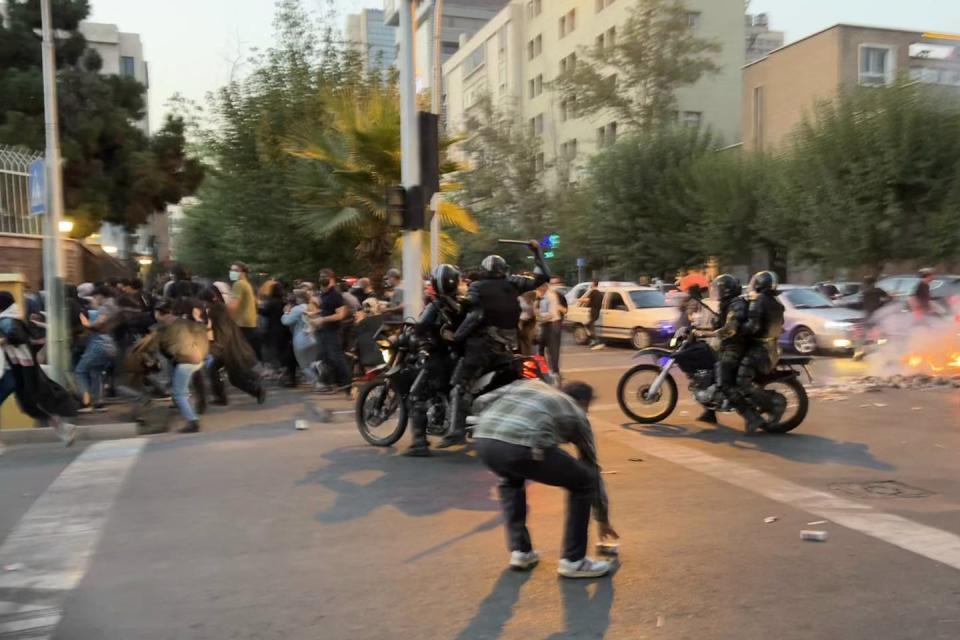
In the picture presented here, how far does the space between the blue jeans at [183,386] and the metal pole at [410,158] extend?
2.57 meters

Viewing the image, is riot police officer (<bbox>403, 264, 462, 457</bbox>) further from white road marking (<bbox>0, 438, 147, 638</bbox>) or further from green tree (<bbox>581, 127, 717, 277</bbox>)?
green tree (<bbox>581, 127, 717, 277</bbox>)

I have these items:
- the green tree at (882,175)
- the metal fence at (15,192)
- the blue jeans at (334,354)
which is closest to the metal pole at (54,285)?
the blue jeans at (334,354)

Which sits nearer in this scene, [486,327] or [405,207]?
[486,327]

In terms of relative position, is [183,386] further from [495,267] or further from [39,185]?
[495,267]

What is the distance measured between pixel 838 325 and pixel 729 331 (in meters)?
8.56

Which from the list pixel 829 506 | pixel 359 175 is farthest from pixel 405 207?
pixel 359 175

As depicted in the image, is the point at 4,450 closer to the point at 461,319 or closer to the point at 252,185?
the point at 461,319

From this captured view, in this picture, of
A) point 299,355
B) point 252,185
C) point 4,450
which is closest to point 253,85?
point 252,185

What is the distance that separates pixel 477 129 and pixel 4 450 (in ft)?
109

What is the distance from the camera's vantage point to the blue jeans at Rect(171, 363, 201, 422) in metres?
9.38

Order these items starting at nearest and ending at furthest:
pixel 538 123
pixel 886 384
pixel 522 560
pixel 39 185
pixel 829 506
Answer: pixel 522 560 < pixel 829 506 < pixel 39 185 < pixel 886 384 < pixel 538 123

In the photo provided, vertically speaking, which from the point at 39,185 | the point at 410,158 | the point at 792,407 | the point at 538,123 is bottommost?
the point at 792,407

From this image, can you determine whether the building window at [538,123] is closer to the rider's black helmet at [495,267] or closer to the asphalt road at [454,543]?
the asphalt road at [454,543]

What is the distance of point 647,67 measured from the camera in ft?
117
